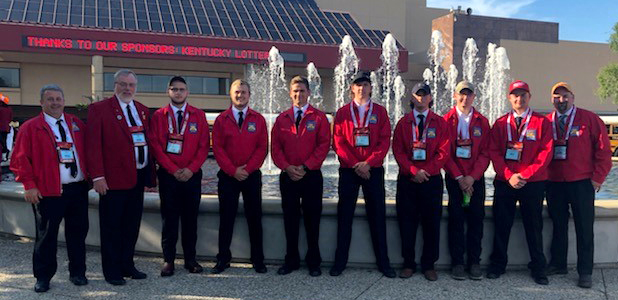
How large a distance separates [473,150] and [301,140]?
1690mm

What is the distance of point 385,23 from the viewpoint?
4384cm

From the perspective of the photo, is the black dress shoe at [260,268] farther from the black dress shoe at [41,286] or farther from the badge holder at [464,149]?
the badge holder at [464,149]

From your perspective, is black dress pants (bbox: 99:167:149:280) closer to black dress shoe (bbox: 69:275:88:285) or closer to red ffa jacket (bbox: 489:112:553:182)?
black dress shoe (bbox: 69:275:88:285)

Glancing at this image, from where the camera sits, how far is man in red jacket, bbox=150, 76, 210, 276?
4648 millimetres

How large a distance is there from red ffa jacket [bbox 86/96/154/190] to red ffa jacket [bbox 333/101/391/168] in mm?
1986

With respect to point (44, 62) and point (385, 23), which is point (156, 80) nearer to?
point (44, 62)

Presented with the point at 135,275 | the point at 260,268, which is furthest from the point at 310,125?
the point at 135,275

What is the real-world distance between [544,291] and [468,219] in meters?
0.91

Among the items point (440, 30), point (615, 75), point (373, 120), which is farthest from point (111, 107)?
point (615, 75)

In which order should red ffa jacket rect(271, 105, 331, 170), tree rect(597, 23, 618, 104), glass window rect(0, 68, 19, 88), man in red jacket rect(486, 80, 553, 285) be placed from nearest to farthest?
man in red jacket rect(486, 80, 553, 285), red ffa jacket rect(271, 105, 331, 170), glass window rect(0, 68, 19, 88), tree rect(597, 23, 618, 104)

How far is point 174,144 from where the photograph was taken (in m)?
4.68

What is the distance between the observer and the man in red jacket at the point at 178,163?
4.65 m

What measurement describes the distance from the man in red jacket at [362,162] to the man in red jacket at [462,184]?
65cm

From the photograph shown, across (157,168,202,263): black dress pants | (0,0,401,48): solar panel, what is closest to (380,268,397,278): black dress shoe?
(157,168,202,263): black dress pants
